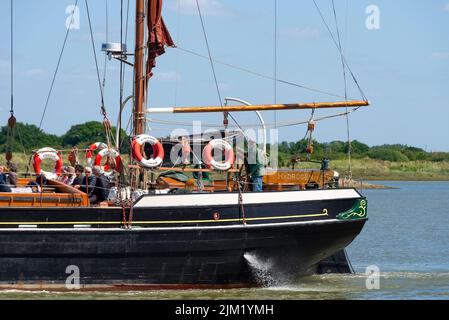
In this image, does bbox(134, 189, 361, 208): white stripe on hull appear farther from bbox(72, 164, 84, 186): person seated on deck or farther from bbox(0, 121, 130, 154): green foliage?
bbox(0, 121, 130, 154): green foliage

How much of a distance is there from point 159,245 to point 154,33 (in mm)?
5403

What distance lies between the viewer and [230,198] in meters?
23.1

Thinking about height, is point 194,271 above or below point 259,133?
below

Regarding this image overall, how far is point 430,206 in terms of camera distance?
5909 centimetres

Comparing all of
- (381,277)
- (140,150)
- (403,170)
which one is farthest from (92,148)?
(403,170)

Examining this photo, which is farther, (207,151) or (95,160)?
(95,160)

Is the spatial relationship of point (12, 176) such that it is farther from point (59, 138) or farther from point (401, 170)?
point (401, 170)

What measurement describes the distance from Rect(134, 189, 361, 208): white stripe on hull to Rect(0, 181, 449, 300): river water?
1.85 metres

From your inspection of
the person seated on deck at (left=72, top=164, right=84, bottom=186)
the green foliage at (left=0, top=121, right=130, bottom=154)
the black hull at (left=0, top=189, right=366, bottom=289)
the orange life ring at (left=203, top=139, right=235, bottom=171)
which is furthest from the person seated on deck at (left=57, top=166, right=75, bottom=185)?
the green foliage at (left=0, top=121, right=130, bottom=154)

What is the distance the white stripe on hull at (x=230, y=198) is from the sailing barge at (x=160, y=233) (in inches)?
0.8

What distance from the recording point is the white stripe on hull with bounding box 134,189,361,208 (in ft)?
74.8

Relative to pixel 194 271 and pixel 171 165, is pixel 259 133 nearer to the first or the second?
pixel 171 165
